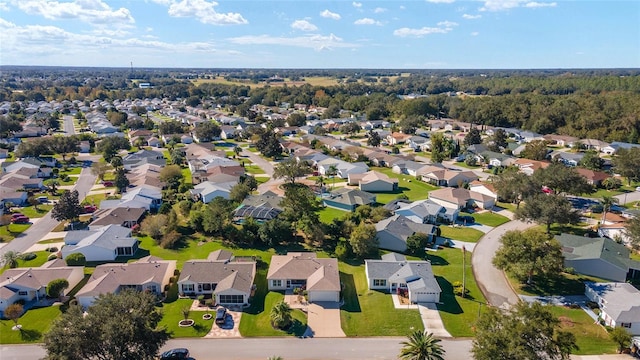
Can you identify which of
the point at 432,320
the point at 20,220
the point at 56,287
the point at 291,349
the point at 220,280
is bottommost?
the point at 291,349

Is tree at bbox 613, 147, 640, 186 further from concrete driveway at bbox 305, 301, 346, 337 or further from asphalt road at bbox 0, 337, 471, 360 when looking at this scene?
concrete driveway at bbox 305, 301, 346, 337

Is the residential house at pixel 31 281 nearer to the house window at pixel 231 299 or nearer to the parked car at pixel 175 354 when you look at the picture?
the house window at pixel 231 299

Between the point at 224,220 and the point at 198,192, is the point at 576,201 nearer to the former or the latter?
the point at 224,220

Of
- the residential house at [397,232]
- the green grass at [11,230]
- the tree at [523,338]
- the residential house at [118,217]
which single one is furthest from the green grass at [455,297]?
the green grass at [11,230]

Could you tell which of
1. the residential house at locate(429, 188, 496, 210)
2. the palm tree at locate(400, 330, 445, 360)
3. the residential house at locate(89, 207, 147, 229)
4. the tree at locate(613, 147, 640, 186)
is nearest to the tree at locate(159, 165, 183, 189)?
the residential house at locate(89, 207, 147, 229)

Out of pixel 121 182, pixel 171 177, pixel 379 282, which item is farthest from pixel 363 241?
pixel 121 182

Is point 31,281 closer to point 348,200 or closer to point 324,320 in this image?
point 324,320
